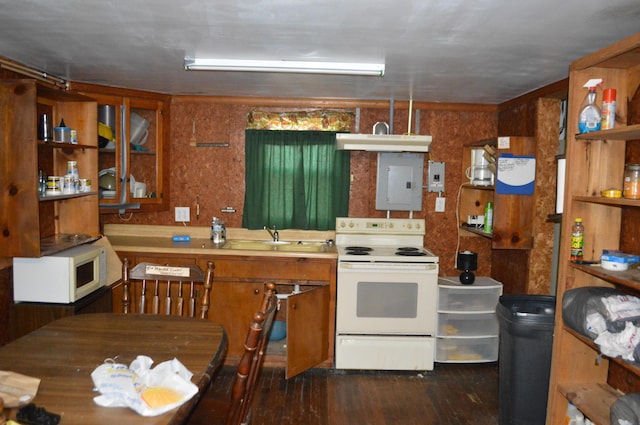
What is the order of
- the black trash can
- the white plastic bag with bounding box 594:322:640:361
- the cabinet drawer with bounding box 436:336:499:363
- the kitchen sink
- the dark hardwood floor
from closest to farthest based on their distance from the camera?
the white plastic bag with bounding box 594:322:640:361 → the black trash can → the dark hardwood floor → the cabinet drawer with bounding box 436:336:499:363 → the kitchen sink

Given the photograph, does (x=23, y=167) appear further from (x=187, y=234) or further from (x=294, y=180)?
(x=294, y=180)

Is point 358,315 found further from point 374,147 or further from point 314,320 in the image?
point 374,147

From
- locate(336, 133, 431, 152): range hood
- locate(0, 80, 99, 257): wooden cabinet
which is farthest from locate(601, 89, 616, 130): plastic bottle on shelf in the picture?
locate(0, 80, 99, 257): wooden cabinet

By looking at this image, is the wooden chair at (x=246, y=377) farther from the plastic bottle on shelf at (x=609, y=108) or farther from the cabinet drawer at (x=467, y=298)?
the cabinet drawer at (x=467, y=298)

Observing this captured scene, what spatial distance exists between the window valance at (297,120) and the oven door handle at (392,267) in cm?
124

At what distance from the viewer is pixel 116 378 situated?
141 centimetres

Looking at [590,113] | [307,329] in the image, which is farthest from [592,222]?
[307,329]

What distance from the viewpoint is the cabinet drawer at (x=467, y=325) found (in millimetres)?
3535

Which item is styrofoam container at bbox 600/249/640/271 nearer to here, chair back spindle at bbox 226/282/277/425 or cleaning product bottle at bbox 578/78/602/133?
cleaning product bottle at bbox 578/78/602/133

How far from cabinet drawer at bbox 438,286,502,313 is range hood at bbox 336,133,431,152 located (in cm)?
107

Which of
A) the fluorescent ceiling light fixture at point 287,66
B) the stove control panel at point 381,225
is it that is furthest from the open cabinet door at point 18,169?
the stove control panel at point 381,225

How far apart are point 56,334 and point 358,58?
6.47 feet

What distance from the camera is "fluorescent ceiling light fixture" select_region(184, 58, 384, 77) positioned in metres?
2.67

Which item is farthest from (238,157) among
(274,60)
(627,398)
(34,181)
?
(627,398)
